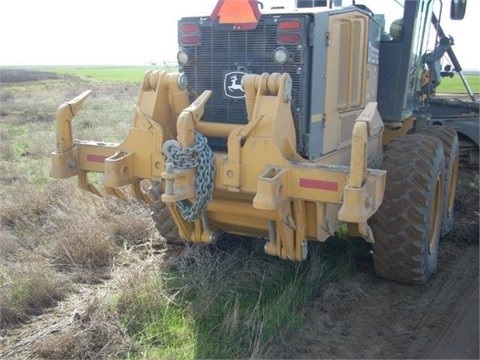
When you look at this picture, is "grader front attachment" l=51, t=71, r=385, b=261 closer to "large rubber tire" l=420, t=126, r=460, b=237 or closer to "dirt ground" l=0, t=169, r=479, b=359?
"dirt ground" l=0, t=169, r=479, b=359

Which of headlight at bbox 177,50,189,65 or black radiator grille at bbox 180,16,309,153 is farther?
headlight at bbox 177,50,189,65

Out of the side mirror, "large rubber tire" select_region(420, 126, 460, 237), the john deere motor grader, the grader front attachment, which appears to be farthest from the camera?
the side mirror

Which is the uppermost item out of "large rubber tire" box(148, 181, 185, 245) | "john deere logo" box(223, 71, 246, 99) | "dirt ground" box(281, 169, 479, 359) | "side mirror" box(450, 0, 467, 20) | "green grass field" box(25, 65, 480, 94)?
"side mirror" box(450, 0, 467, 20)

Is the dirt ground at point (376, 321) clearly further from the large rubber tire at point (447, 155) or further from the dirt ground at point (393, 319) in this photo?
the large rubber tire at point (447, 155)

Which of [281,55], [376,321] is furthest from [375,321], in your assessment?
[281,55]

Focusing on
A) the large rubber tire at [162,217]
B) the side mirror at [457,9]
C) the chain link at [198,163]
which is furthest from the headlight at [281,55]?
the side mirror at [457,9]

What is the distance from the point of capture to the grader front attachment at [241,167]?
374cm

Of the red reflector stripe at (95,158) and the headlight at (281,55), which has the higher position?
the headlight at (281,55)

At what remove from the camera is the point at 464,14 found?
6.47 metres

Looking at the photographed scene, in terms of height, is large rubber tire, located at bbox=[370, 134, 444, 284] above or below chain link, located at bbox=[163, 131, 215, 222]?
below

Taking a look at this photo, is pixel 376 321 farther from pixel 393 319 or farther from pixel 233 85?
pixel 233 85

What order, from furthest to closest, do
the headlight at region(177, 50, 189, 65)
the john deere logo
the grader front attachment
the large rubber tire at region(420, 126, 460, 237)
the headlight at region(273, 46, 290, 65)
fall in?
the large rubber tire at region(420, 126, 460, 237), the headlight at region(177, 50, 189, 65), the john deere logo, the headlight at region(273, 46, 290, 65), the grader front attachment

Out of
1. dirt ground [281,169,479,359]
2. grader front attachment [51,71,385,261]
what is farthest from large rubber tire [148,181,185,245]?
dirt ground [281,169,479,359]

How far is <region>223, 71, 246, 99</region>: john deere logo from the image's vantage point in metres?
4.61
